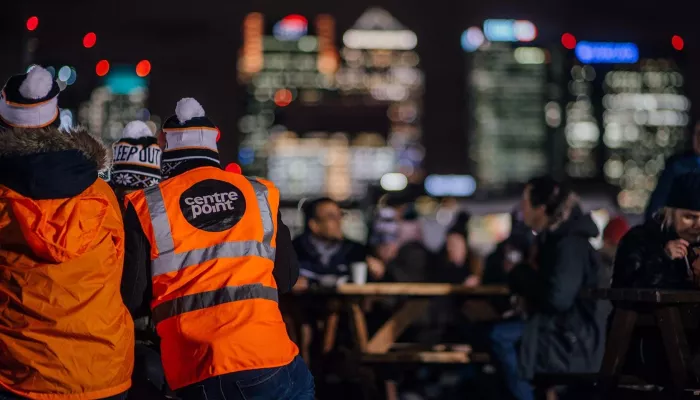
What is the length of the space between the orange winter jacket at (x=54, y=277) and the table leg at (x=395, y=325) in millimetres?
6156

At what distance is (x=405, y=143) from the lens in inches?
2921

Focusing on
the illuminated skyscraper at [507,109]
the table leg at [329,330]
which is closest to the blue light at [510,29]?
the illuminated skyscraper at [507,109]

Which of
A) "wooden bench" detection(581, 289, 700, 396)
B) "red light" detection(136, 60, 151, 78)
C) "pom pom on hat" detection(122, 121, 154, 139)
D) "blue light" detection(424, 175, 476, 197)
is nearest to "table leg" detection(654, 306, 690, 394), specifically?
"wooden bench" detection(581, 289, 700, 396)

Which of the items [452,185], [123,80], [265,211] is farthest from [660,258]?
[452,185]

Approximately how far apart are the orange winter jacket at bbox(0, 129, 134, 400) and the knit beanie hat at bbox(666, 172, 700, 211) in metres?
3.53

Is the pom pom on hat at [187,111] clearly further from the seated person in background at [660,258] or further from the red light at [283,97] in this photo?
the red light at [283,97]

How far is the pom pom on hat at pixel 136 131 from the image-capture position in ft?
20.4

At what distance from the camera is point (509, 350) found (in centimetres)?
1002

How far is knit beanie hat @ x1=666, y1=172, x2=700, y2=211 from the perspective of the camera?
6465mm

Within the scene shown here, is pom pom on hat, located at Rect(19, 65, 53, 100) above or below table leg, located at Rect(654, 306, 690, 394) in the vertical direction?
above

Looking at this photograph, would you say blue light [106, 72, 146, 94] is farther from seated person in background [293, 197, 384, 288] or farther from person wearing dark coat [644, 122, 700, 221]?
person wearing dark coat [644, 122, 700, 221]

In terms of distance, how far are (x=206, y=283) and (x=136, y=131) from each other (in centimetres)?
207

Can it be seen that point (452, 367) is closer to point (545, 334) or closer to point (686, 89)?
point (545, 334)

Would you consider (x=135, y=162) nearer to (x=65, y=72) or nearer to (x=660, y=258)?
(x=660, y=258)
